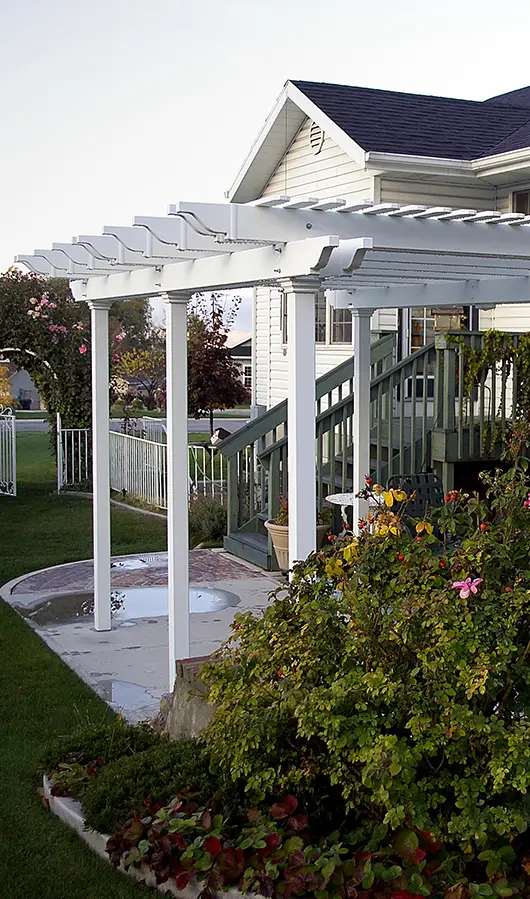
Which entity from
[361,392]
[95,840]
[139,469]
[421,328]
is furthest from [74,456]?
[95,840]

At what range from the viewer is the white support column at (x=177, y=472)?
6117 millimetres

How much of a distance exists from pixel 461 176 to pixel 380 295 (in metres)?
4.11

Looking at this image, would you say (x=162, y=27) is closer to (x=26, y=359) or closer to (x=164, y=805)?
(x=26, y=359)

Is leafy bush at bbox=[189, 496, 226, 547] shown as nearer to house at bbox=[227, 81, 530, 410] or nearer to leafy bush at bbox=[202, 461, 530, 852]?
house at bbox=[227, 81, 530, 410]

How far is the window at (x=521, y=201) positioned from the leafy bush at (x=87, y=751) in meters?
8.82

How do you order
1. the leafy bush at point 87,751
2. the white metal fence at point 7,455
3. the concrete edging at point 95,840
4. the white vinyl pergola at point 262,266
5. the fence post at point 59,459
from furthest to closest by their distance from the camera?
the fence post at point 59,459, the white metal fence at point 7,455, the white vinyl pergola at point 262,266, the leafy bush at point 87,751, the concrete edging at point 95,840

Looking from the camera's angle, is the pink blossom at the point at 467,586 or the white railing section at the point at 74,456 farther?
the white railing section at the point at 74,456

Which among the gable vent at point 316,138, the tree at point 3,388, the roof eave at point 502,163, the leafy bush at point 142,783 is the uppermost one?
the gable vent at point 316,138

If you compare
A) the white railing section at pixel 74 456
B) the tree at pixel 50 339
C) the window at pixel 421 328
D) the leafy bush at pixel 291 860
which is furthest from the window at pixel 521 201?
the leafy bush at pixel 291 860

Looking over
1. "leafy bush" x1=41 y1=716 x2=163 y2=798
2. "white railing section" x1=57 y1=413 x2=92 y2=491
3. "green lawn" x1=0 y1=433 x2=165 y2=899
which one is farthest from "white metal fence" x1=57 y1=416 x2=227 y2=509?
"leafy bush" x1=41 y1=716 x2=163 y2=798

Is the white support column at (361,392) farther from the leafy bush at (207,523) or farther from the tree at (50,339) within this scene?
the tree at (50,339)

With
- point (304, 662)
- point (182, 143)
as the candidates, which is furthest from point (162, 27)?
point (304, 662)

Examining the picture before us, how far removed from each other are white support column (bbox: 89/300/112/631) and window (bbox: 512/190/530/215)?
6149 mm

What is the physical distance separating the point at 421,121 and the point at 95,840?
11.4 meters
